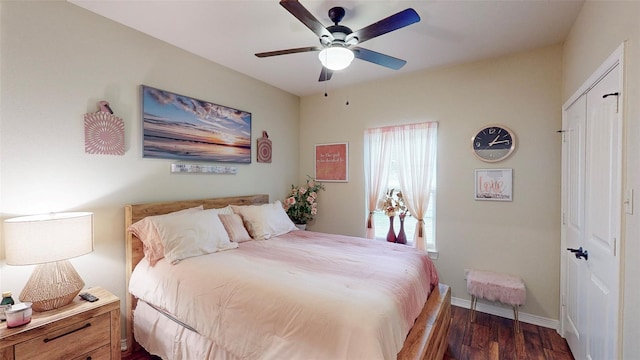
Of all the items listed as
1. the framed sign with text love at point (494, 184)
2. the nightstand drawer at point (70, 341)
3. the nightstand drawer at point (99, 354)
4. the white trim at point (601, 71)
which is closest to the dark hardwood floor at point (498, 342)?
the nightstand drawer at point (99, 354)

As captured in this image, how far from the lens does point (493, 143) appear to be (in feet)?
9.35

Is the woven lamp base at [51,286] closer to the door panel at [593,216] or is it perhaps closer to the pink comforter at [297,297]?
the pink comforter at [297,297]

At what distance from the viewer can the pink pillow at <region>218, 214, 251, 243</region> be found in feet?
8.59

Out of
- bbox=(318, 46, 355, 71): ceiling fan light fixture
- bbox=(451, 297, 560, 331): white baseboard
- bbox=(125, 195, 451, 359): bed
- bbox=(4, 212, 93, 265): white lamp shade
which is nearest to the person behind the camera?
bbox=(125, 195, 451, 359): bed

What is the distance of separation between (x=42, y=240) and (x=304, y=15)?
2.02 metres

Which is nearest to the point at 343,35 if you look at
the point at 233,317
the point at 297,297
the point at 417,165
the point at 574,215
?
the point at 297,297

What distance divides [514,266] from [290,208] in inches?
107

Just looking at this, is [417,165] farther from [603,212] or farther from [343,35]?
[343,35]

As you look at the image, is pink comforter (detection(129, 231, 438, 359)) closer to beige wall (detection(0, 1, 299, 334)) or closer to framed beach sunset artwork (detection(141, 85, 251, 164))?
beige wall (detection(0, 1, 299, 334))

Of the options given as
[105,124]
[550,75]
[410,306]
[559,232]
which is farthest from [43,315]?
[550,75]

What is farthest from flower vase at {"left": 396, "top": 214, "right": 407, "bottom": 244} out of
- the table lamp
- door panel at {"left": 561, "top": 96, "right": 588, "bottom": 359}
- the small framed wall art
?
the table lamp

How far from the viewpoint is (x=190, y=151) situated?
2801mm

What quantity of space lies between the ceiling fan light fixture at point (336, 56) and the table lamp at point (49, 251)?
1.94 metres

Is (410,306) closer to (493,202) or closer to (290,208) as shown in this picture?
(493,202)
